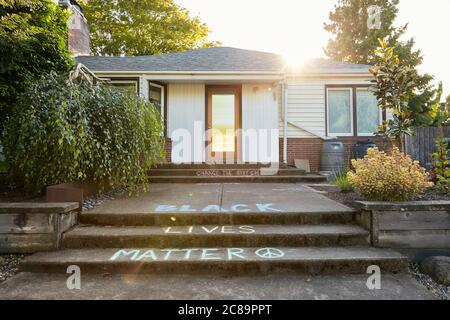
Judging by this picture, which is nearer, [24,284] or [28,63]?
[24,284]

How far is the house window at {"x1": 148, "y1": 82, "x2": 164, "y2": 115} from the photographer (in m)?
8.70

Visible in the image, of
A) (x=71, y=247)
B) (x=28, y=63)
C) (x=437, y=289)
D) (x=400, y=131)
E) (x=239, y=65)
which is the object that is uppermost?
(x=239, y=65)

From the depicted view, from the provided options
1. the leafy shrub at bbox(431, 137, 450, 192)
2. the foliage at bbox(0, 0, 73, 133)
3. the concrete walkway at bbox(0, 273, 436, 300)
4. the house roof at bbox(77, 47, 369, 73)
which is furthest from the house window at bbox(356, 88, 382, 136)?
the foliage at bbox(0, 0, 73, 133)

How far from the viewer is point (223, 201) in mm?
4250

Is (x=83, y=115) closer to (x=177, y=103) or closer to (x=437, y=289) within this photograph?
(x=437, y=289)

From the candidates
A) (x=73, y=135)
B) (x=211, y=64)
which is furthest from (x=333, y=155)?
(x=73, y=135)

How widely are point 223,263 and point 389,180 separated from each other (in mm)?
2291

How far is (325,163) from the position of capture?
8172 millimetres

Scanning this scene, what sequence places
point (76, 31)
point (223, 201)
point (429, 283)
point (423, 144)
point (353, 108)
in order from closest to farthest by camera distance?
point (429, 283) < point (223, 201) < point (423, 144) < point (353, 108) < point (76, 31)

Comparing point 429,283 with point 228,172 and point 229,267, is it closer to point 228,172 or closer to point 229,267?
point 229,267

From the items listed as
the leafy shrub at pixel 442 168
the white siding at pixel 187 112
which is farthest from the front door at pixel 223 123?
the leafy shrub at pixel 442 168

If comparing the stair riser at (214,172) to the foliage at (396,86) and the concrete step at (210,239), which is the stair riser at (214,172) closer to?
the foliage at (396,86)

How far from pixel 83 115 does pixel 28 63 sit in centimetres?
199

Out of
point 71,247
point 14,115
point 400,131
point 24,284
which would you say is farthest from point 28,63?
point 400,131
